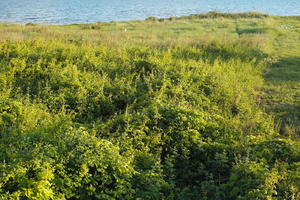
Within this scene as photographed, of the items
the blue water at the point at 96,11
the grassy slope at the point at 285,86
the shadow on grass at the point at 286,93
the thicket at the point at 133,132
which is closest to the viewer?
the thicket at the point at 133,132

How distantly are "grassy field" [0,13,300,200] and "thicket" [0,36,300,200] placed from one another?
0.03 metres

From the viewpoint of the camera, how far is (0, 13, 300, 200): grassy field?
583cm

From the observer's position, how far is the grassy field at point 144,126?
583cm

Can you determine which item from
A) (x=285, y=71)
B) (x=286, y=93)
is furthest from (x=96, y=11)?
(x=286, y=93)

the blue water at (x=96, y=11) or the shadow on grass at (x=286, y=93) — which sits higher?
the blue water at (x=96, y=11)

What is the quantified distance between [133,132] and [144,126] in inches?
11.9

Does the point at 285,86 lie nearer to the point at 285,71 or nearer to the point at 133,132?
the point at 285,71

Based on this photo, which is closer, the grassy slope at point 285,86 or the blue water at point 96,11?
the grassy slope at point 285,86

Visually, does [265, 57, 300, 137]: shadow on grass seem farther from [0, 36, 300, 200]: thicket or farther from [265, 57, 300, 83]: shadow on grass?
[0, 36, 300, 200]: thicket

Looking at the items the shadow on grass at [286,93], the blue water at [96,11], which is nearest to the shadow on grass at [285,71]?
the shadow on grass at [286,93]

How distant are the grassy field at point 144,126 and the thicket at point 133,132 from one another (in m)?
0.03

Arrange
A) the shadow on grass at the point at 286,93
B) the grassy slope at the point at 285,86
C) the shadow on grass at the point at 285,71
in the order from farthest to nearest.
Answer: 1. the shadow on grass at the point at 285,71
2. the grassy slope at the point at 285,86
3. the shadow on grass at the point at 286,93

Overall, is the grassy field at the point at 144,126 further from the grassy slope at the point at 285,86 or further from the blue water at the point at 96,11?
the blue water at the point at 96,11

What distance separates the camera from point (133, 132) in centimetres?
802
